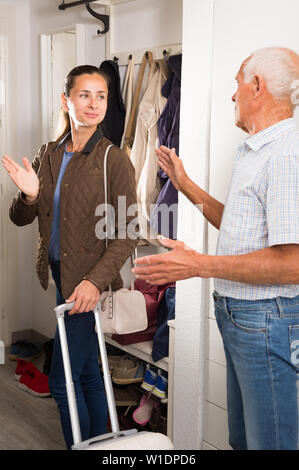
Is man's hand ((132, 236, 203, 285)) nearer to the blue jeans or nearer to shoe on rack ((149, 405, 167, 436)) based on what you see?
the blue jeans

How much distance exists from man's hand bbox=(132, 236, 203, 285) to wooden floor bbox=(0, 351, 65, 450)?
138 cm

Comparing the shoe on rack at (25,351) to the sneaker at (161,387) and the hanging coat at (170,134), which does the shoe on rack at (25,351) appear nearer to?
the sneaker at (161,387)

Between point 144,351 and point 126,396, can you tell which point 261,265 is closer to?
point 144,351

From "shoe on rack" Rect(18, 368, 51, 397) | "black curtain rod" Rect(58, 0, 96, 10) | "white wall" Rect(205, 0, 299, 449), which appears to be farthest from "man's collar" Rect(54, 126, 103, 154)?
"shoe on rack" Rect(18, 368, 51, 397)

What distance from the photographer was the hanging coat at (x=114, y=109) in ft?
8.67

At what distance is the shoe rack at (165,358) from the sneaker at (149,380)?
1.7 inches

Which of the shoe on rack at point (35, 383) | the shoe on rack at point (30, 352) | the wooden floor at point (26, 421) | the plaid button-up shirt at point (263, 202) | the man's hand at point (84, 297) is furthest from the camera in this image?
the shoe on rack at point (30, 352)

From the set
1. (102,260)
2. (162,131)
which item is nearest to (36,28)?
(162,131)

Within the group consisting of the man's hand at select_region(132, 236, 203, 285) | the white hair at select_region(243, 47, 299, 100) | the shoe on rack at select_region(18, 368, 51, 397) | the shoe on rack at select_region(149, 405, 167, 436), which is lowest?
the shoe on rack at select_region(18, 368, 51, 397)

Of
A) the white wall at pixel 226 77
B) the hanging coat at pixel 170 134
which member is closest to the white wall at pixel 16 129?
the hanging coat at pixel 170 134

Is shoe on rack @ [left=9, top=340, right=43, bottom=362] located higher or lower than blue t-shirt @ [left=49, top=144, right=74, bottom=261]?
lower

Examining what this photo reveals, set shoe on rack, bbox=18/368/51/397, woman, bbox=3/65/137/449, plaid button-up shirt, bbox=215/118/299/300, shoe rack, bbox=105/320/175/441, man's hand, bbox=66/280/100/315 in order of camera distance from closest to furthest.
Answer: plaid button-up shirt, bbox=215/118/299/300, man's hand, bbox=66/280/100/315, woman, bbox=3/65/137/449, shoe rack, bbox=105/320/175/441, shoe on rack, bbox=18/368/51/397

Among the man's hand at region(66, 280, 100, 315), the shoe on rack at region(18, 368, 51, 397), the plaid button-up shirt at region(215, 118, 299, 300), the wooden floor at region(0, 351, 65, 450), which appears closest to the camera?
the plaid button-up shirt at region(215, 118, 299, 300)

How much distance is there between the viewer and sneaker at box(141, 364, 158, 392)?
2361mm
